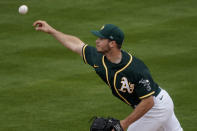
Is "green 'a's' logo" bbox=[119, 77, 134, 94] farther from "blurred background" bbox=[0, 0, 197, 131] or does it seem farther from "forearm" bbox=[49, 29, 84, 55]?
"blurred background" bbox=[0, 0, 197, 131]

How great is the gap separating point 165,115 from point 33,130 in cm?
303

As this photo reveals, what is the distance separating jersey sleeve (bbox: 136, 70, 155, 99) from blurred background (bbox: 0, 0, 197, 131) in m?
2.73

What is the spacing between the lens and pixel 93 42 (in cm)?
1546

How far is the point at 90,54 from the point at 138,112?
1.35 m

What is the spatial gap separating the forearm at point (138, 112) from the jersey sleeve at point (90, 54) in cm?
111

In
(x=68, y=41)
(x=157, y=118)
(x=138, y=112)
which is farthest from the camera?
(x=68, y=41)

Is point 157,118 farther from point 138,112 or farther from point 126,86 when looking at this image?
point 126,86

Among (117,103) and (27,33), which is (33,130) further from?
(27,33)

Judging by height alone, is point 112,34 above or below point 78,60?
above

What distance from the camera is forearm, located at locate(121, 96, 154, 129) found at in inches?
293

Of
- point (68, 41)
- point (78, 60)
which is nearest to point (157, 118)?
point (68, 41)

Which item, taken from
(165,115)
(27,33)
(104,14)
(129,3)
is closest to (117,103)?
(165,115)

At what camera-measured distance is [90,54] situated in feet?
27.3

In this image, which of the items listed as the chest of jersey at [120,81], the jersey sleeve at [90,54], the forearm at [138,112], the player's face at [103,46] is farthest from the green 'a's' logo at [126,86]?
the jersey sleeve at [90,54]
